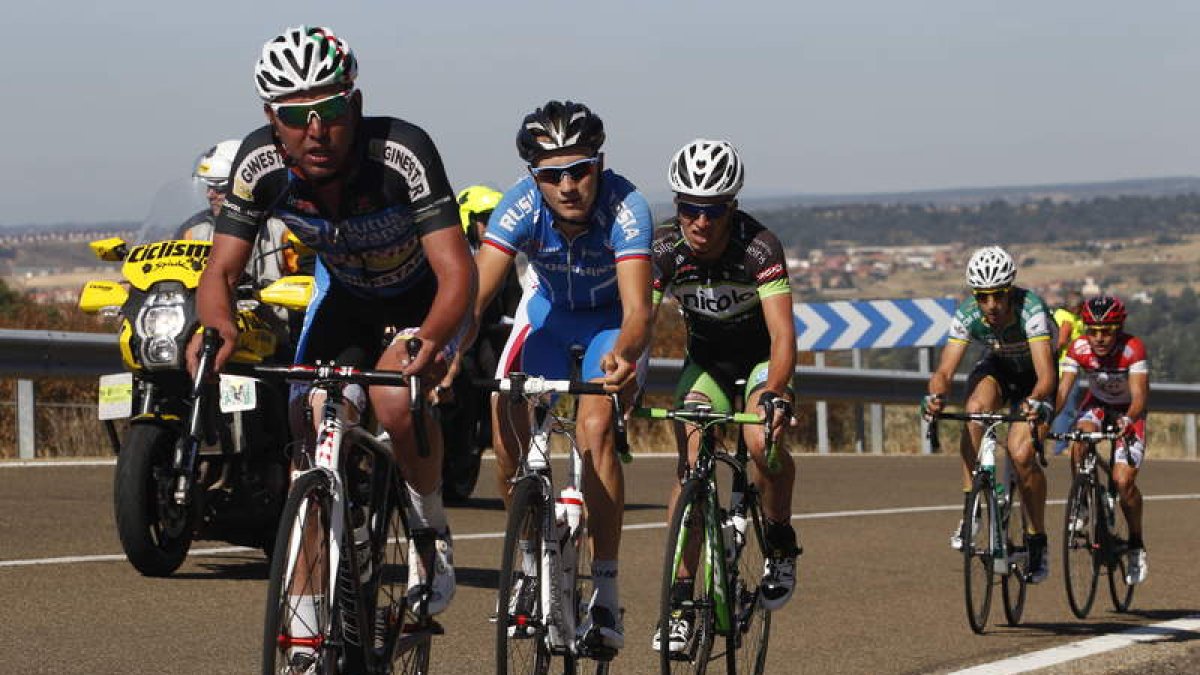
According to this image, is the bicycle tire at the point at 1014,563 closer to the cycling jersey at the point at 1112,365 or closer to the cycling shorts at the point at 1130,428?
the cycling shorts at the point at 1130,428

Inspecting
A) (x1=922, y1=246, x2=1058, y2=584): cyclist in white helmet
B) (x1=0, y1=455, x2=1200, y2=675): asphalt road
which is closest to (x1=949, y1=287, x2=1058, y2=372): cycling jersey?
(x1=922, y1=246, x2=1058, y2=584): cyclist in white helmet

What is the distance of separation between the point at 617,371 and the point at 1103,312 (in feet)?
23.5

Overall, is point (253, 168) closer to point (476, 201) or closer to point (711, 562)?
point (711, 562)

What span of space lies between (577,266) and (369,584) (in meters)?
2.04

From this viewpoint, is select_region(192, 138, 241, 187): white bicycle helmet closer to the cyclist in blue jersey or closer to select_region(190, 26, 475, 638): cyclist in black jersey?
the cyclist in blue jersey

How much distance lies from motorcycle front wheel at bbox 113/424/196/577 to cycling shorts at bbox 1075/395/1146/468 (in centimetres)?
639

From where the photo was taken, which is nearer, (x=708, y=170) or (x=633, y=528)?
(x=708, y=170)

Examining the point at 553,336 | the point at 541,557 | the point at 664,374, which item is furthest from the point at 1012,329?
the point at 664,374

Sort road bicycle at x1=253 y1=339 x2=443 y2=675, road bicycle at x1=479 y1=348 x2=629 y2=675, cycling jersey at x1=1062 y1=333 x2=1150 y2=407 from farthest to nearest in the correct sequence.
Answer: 1. cycling jersey at x1=1062 y1=333 x2=1150 y2=407
2. road bicycle at x1=479 y1=348 x2=629 y2=675
3. road bicycle at x1=253 y1=339 x2=443 y2=675

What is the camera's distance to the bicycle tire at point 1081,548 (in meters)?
12.2

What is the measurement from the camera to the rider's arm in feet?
21.7

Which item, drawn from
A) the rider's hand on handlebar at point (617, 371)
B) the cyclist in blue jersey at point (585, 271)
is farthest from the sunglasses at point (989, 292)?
the rider's hand on handlebar at point (617, 371)

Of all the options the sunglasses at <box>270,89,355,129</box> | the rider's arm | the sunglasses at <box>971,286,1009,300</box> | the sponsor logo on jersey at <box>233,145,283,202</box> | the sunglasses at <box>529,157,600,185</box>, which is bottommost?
the rider's arm

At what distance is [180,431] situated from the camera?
9617 mm
